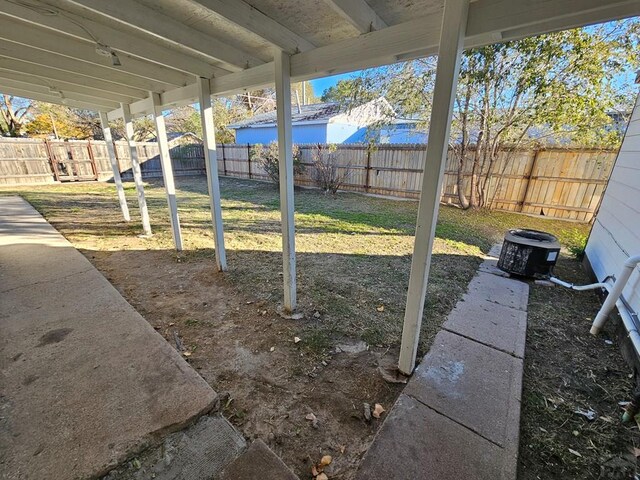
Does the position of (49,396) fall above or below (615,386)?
above

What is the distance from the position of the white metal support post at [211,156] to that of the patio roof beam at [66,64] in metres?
0.88

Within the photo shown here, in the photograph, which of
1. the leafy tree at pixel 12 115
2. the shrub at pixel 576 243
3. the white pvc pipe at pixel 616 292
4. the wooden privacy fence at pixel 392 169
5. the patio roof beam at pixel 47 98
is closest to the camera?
the white pvc pipe at pixel 616 292

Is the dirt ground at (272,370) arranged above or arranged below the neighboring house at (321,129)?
below

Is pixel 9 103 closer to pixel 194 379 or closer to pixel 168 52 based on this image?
pixel 168 52

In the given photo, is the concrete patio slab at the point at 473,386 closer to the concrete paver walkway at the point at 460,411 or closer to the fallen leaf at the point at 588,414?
the concrete paver walkway at the point at 460,411

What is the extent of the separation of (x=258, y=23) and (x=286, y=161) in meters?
0.99

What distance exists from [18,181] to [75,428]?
1423 centimetres

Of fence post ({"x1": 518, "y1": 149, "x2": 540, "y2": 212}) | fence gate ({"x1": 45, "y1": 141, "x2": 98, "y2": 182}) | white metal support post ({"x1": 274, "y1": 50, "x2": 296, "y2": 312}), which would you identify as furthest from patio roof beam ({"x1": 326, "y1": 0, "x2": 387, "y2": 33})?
fence gate ({"x1": 45, "y1": 141, "x2": 98, "y2": 182})

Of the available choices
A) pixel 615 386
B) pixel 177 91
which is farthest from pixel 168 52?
pixel 615 386

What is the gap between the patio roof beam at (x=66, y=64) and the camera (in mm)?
2450

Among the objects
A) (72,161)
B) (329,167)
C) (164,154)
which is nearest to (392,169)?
(329,167)

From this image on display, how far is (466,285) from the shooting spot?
11.8ft

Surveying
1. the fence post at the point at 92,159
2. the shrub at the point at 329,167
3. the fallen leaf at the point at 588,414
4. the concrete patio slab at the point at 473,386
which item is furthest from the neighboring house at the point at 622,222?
the fence post at the point at 92,159

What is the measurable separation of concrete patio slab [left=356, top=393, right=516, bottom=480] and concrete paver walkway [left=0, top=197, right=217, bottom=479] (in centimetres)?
109
